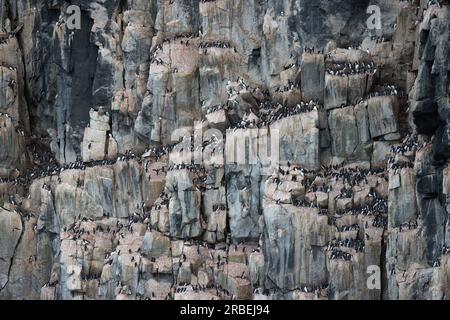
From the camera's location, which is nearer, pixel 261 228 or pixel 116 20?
pixel 261 228

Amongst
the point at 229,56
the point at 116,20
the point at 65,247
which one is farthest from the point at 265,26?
the point at 65,247

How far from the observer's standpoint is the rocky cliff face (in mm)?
113688

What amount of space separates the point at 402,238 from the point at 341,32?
22.2 m

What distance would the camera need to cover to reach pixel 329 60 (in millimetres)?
124438

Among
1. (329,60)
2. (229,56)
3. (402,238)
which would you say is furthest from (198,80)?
(402,238)

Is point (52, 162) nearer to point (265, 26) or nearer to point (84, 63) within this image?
point (84, 63)

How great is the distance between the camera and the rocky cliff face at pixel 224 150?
4476 inches

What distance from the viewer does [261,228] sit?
391 ft

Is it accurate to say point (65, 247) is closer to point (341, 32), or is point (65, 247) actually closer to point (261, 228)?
point (261, 228)

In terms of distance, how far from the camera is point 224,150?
12369cm
